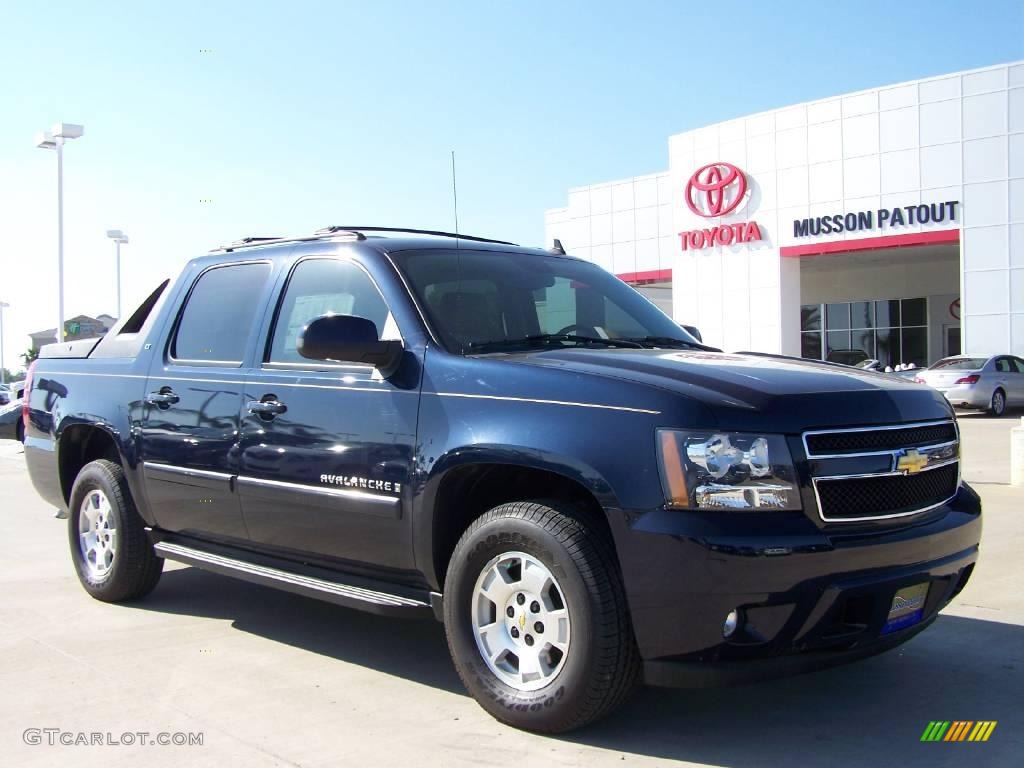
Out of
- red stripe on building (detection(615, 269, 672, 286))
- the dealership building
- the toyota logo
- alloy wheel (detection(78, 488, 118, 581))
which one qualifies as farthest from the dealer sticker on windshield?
red stripe on building (detection(615, 269, 672, 286))

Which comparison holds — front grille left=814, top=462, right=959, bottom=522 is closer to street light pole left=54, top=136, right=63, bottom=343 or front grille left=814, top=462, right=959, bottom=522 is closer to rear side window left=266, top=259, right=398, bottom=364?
rear side window left=266, top=259, right=398, bottom=364

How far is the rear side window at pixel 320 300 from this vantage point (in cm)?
462

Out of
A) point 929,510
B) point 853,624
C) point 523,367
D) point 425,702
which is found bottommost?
point 425,702

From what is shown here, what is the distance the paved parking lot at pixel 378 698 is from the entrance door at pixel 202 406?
2.18 ft

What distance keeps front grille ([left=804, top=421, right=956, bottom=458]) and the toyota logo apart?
29.1 m

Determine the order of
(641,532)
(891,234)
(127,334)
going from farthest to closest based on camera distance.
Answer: (891,234) < (127,334) < (641,532)

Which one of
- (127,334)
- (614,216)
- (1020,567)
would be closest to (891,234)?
(614,216)

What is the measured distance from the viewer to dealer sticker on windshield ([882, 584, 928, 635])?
363cm

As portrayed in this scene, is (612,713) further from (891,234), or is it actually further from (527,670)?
(891,234)

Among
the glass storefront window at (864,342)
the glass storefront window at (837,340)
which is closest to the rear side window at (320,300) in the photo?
the glass storefront window at (864,342)

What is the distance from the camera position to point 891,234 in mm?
28656

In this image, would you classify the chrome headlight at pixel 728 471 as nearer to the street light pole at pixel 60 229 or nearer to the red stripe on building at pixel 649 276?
the street light pole at pixel 60 229

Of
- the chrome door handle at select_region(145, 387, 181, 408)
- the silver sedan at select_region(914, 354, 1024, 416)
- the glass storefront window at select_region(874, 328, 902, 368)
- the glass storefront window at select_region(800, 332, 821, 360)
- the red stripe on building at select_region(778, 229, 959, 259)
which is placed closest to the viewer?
the chrome door handle at select_region(145, 387, 181, 408)

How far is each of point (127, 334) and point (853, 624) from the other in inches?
173
